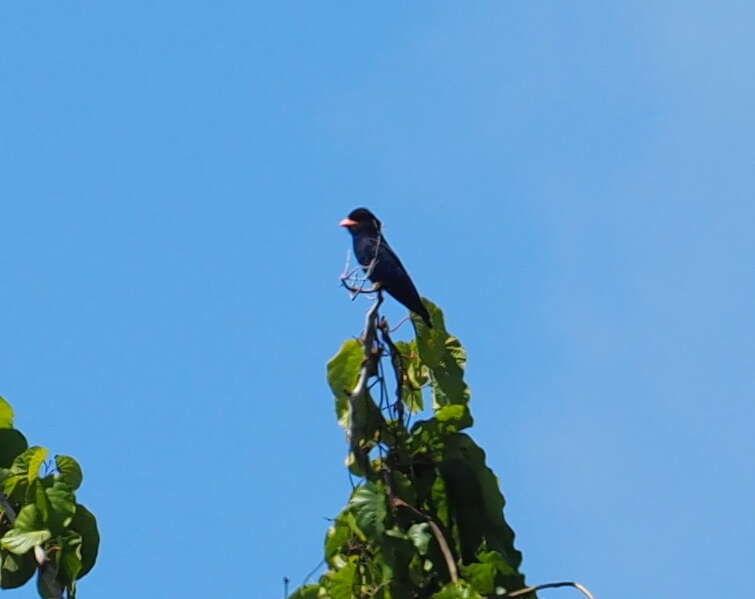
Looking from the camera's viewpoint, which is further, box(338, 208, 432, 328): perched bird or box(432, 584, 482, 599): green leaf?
box(338, 208, 432, 328): perched bird

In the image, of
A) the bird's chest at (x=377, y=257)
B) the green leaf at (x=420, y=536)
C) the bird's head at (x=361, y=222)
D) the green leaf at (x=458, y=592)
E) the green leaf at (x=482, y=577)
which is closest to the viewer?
the green leaf at (x=458, y=592)

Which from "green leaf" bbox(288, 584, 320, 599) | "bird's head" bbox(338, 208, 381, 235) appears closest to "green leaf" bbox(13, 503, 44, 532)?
"green leaf" bbox(288, 584, 320, 599)

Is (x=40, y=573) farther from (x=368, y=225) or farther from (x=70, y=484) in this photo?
(x=368, y=225)

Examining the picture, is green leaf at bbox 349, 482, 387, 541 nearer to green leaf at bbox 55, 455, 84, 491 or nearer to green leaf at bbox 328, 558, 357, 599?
green leaf at bbox 328, 558, 357, 599

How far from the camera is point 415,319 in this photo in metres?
6.64

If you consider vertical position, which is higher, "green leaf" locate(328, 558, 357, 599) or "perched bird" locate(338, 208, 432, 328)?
"perched bird" locate(338, 208, 432, 328)

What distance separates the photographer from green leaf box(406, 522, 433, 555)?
5.75 m

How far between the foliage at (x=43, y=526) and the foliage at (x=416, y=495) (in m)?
0.81

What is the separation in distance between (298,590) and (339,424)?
69cm

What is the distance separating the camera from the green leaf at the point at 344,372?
639 centimetres

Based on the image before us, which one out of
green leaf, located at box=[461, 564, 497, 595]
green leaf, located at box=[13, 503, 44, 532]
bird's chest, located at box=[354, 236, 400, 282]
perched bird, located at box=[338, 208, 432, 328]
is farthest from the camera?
bird's chest, located at box=[354, 236, 400, 282]

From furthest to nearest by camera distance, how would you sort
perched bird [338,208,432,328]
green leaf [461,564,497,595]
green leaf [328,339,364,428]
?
perched bird [338,208,432,328] < green leaf [328,339,364,428] < green leaf [461,564,497,595]

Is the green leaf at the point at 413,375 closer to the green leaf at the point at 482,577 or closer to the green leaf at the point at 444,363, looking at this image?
the green leaf at the point at 444,363

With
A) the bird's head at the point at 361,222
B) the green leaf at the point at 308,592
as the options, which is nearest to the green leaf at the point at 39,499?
the green leaf at the point at 308,592
